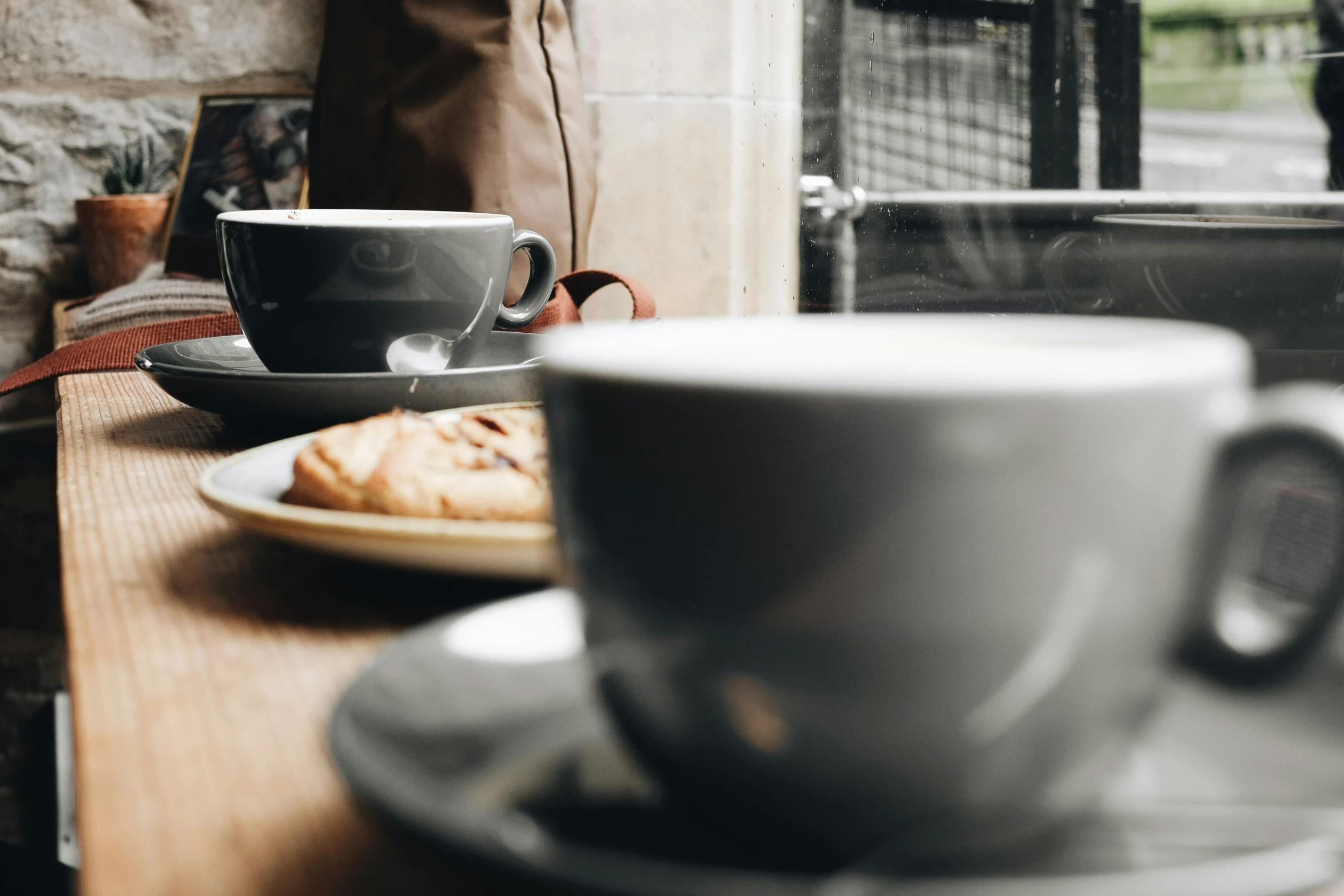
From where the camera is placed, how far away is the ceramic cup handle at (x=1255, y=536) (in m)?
0.16

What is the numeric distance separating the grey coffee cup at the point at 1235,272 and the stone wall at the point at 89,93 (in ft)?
3.42

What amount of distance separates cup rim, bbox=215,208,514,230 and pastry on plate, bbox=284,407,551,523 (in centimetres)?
16

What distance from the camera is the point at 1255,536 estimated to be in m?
0.19

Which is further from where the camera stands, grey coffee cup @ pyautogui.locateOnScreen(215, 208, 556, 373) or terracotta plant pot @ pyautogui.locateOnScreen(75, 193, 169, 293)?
terracotta plant pot @ pyautogui.locateOnScreen(75, 193, 169, 293)

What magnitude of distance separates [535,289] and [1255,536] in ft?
1.56

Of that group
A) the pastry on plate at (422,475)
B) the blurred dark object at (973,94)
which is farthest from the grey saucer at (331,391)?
the blurred dark object at (973,94)

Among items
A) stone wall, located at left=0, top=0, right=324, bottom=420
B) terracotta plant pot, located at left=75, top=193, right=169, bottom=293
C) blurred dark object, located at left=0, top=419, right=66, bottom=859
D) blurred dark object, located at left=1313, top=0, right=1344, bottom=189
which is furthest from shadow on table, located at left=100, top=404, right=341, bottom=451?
blurred dark object, located at left=1313, top=0, right=1344, bottom=189

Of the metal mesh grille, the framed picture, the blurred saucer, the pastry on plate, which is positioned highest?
the metal mesh grille

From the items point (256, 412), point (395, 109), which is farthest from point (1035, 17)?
point (256, 412)

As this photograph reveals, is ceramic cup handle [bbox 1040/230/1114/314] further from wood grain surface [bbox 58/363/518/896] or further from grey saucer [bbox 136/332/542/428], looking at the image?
wood grain surface [bbox 58/363/518/896]

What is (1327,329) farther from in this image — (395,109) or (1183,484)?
(1183,484)

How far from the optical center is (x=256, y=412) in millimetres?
482

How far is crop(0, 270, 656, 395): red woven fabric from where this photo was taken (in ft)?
2.17

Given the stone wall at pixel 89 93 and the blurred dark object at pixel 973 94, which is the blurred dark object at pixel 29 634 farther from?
the blurred dark object at pixel 973 94
